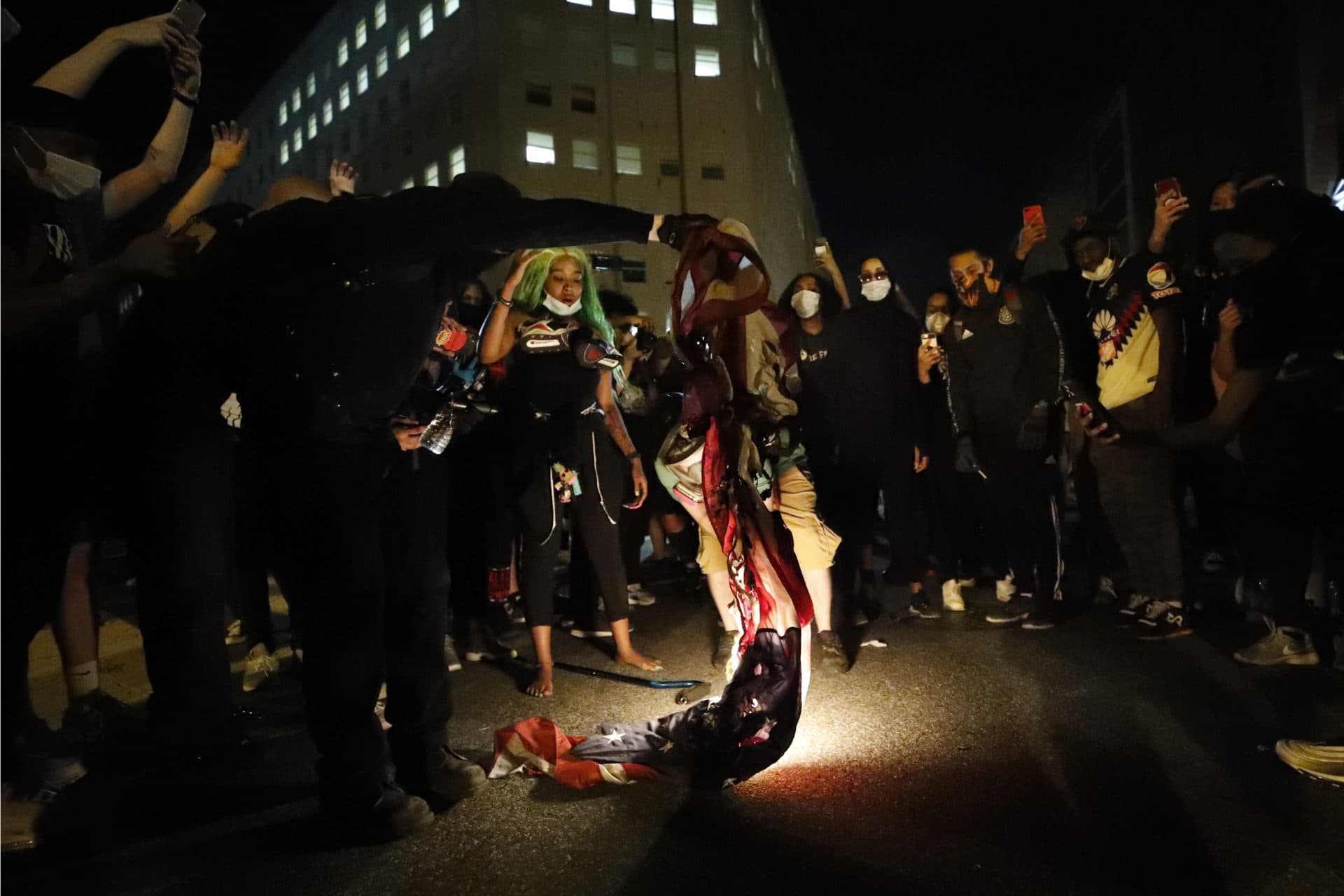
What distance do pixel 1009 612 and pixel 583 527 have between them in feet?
8.66

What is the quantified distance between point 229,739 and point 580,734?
4.76 feet

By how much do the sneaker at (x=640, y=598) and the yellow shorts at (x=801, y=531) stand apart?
6.60 ft

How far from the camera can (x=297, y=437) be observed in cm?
242

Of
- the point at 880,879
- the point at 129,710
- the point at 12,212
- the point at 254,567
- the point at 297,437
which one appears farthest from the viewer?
the point at 254,567

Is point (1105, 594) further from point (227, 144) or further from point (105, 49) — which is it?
point (105, 49)

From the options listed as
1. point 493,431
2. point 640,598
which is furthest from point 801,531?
point 640,598

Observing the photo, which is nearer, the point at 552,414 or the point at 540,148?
the point at 552,414

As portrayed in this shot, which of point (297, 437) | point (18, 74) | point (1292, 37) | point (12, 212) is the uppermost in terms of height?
point (1292, 37)

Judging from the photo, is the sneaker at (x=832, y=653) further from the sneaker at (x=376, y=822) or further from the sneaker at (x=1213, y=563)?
the sneaker at (x=1213, y=563)

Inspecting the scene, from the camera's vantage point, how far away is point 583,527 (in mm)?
4273

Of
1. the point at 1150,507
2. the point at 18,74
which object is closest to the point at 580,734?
the point at 18,74

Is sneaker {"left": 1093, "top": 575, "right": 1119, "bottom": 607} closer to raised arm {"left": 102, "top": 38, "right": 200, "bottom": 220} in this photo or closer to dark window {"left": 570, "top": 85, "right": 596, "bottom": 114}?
raised arm {"left": 102, "top": 38, "right": 200, "bottom": 220}

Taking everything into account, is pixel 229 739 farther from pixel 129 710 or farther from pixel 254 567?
pixel 254 567

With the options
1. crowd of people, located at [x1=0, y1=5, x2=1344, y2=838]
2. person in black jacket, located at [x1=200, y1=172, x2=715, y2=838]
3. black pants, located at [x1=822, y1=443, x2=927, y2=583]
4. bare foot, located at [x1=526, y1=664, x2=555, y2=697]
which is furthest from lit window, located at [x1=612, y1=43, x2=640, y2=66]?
person in black jacket, located at [x1=200, y1=172, x2=715, y2=838]
